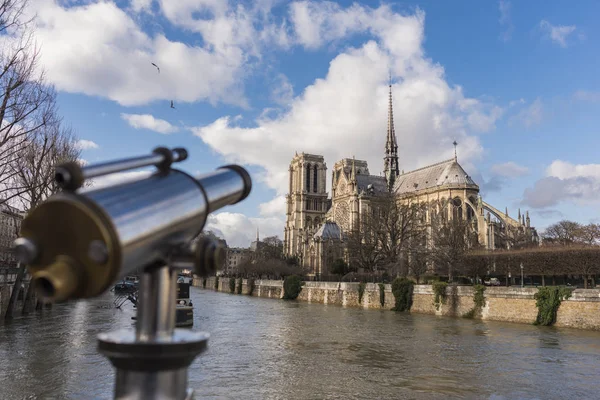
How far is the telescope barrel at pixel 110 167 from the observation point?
1608 millimetres

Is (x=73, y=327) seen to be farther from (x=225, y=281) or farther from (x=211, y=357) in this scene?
(x=225, y=281)

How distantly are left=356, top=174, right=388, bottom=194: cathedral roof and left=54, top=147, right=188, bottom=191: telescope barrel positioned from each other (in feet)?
346

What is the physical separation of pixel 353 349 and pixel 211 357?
6007 millimetres

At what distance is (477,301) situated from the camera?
119 feet

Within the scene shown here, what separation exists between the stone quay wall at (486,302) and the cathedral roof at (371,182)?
53.4m

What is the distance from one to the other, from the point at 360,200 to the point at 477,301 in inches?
2544

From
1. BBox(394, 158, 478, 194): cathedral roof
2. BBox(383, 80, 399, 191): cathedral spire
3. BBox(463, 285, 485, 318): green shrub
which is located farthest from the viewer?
BBox(383, 80, 399, 191): cathedral spire

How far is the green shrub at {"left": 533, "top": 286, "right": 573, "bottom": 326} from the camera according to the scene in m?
30.6

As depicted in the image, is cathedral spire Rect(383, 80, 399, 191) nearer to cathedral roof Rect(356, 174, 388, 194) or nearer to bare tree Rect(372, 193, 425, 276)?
cathedral roof Rect(356, 174, 388, 194)

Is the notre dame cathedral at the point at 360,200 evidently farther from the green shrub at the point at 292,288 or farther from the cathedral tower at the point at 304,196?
the green shrub at the point at 292,288

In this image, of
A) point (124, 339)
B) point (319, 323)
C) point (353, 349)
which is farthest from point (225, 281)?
point (124, 339)

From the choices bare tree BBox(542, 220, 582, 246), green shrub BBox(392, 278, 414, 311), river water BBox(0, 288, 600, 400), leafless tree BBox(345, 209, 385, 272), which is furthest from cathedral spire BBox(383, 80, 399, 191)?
river water BBox(0, 288, 600, 400)

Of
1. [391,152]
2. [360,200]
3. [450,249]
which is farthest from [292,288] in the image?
[391,152]

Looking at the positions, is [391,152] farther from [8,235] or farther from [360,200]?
[8,235]
